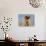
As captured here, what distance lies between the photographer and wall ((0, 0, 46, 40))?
2916mm

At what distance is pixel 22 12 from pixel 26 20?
21cm

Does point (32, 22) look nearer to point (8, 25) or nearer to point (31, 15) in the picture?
point (31, 15)

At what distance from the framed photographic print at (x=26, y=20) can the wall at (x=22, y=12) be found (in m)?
0.07

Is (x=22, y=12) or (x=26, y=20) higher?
(x=22, y=12)

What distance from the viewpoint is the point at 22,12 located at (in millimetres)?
2973

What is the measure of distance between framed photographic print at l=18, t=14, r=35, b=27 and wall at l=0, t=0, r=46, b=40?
0.07 m

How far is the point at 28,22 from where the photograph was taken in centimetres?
298

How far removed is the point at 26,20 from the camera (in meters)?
2.98

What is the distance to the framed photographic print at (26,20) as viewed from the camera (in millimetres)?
2955

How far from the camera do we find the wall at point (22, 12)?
2.92m

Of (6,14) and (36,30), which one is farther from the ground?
(6,14)

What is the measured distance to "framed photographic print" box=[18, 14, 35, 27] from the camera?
2955 millimetres

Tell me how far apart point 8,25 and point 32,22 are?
22.5 inches

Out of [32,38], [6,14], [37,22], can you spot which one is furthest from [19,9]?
[32,38]
